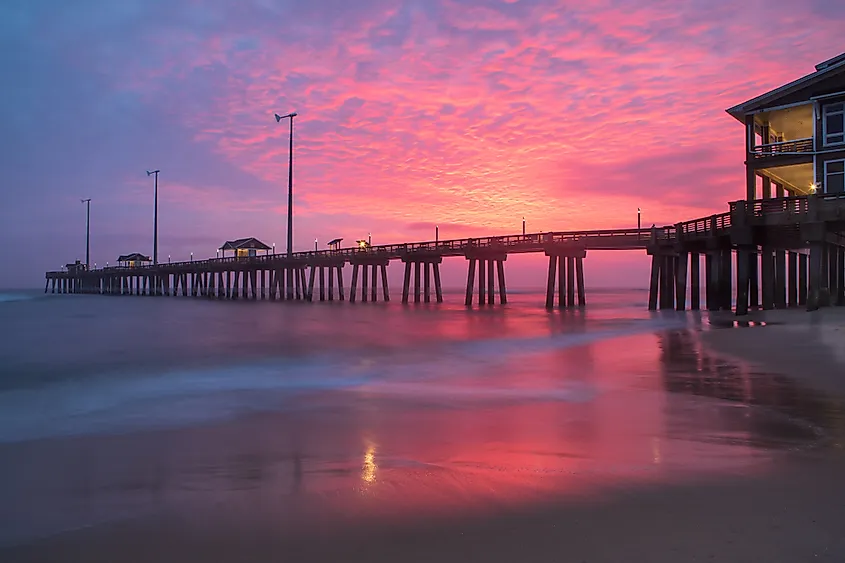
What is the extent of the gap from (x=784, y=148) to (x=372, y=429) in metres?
24.8

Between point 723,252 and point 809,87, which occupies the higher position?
point 809,87

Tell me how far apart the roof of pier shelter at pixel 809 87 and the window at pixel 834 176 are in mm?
2671

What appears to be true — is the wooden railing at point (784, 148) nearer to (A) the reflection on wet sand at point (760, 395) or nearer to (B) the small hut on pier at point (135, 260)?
(A) the reflection on wet sand at point (760, 395)

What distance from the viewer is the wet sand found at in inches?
139

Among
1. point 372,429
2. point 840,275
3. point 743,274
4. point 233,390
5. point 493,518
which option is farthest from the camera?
point 840,275

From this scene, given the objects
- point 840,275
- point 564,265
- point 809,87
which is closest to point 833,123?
point 809,87

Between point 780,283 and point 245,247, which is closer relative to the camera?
point 780,283

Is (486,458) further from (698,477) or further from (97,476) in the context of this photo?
(97,476)

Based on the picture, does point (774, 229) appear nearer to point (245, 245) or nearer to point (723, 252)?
point (723, 252)

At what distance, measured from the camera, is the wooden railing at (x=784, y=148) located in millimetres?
23156

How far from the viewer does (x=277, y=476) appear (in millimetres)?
5277

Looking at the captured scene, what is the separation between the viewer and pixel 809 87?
22.2 metres

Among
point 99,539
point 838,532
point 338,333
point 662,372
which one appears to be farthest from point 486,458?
point 338,333

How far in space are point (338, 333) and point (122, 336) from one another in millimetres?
9246
